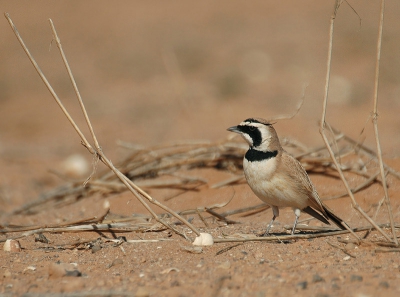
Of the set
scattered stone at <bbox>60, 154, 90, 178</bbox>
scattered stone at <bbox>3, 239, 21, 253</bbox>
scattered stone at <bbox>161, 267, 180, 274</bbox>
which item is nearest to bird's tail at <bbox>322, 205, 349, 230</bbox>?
scattered stone at <bbox>161, 267, 180, 274</bbox>

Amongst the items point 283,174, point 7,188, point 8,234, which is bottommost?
point 7,188

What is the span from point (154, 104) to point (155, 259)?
9728mm

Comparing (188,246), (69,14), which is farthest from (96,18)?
(188,246)

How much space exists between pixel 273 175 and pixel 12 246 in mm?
2050

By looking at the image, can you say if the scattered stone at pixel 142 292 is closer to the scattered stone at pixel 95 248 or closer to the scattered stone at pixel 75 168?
the scattered stone at pixel 95 248

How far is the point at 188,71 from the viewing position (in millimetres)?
15977

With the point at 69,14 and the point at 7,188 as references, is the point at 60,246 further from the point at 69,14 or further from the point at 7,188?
the point at 69,14

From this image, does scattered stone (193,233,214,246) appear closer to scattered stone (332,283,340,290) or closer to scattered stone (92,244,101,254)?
scattered stone (92,244,101,254)

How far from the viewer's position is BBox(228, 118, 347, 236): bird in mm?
4758

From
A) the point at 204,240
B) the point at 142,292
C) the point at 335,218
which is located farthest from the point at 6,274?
the point at 335,218

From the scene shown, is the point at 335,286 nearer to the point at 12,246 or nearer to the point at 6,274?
the point at 6,274

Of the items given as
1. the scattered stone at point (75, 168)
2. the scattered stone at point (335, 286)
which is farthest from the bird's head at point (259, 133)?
the scattered stone at point (75, 168)

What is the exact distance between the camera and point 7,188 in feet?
26.6

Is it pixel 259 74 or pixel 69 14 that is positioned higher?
pixel 69 14
